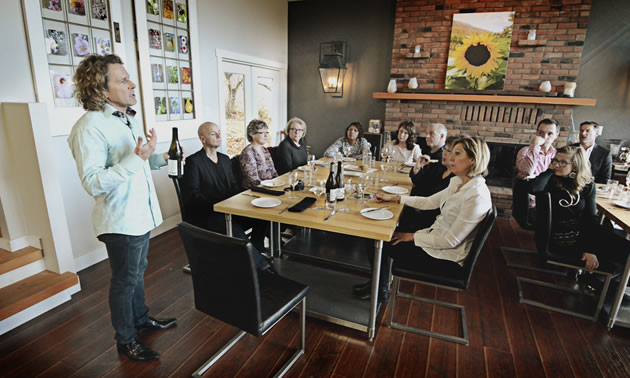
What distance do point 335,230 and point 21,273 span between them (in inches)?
86.9

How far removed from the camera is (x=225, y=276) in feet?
4.61

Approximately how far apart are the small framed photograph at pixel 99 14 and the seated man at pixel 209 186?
3.98ft

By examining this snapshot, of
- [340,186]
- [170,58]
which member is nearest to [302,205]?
[340,186]

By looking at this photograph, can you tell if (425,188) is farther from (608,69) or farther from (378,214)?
(608,69)

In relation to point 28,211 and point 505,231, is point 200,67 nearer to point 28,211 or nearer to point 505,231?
point 28,211

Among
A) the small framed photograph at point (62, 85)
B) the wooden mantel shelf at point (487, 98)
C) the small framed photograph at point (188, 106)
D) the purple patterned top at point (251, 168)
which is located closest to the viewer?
Result: the small framed photograph at point (62, 85)

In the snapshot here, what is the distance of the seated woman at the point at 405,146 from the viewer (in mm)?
3797

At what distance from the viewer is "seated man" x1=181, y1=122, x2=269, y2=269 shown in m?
2.47

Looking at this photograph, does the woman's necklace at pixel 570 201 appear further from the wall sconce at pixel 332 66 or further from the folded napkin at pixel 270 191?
the wall sconce at pixel 332 66

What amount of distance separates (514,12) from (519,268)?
3.54 meters

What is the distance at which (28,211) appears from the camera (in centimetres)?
242

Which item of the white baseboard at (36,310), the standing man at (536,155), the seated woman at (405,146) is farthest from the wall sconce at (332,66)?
the white baseboard at (36,310)

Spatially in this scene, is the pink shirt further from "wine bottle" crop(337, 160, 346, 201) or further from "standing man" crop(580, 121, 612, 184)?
"wine bottle" crop(337, 160, 346, 201)

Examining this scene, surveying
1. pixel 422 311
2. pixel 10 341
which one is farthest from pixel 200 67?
pixel 422 311
